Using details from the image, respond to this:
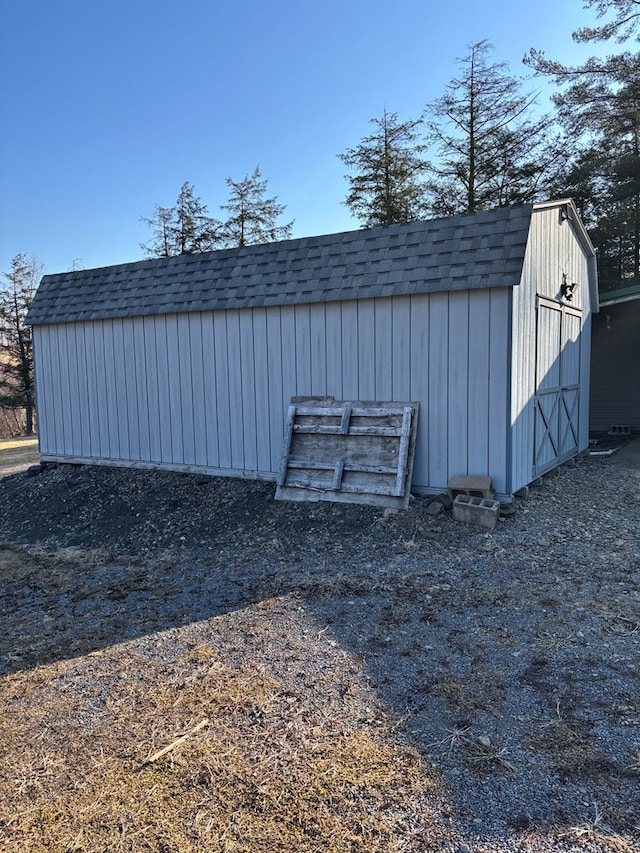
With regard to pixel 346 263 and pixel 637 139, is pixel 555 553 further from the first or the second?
pixel 637 139

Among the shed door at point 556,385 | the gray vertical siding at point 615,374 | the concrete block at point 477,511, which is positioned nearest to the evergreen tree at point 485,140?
the gray vertical siding at point 615,374

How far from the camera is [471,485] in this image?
5.34 m

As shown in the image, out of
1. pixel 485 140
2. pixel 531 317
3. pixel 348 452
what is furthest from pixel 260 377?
pixel 485 140

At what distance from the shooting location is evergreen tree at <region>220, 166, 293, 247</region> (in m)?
20.9

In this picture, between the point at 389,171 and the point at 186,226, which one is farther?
the point at 186,226

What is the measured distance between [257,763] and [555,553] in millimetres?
3289

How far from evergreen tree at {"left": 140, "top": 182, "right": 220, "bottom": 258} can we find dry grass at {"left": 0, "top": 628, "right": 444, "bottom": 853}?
2057 centimetres

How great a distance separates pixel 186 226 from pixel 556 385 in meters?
17.9

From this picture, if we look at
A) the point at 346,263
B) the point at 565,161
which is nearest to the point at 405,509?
the point at 346,263

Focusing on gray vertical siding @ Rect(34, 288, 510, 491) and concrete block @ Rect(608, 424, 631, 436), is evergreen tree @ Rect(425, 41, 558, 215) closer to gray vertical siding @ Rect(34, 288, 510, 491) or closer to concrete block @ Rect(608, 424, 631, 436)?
concrete block @ Rect(608, 424, 631, 436)

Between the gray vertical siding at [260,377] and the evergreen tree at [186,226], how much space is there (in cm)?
1422

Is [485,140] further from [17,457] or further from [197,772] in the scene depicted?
[197,772]

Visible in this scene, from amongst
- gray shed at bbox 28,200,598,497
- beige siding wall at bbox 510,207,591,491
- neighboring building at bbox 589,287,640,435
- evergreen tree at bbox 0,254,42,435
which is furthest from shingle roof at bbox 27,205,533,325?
evergreen tree at bbox 0,254,42,435

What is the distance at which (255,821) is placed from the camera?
1799 mm
